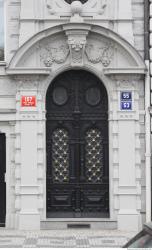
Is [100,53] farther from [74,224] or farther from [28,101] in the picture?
[74,224]

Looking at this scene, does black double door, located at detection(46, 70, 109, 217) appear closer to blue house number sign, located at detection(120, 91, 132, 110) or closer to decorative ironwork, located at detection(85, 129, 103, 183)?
decorative ironwork, located at detection(85, 129, 103, 183)

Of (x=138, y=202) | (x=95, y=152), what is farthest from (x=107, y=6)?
(x=138, y=202)

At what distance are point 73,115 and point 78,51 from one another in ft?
5.17

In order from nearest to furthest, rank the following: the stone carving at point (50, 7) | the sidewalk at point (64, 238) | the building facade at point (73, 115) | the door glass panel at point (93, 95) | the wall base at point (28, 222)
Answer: the sidewalk at point (64, 238)
the wall base at point (28, 222)
the building facade at point (73, 115)
the stone carving at point (50, 7)
the door glass panel at point (93, 95)

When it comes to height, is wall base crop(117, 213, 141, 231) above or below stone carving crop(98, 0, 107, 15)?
below

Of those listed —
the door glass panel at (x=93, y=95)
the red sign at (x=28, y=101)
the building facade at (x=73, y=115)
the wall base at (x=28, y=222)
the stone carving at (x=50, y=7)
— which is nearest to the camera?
the wall base at (x=28, y=222)

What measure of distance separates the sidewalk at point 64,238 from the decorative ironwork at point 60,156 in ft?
4.56

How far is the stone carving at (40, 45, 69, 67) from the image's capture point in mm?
15398

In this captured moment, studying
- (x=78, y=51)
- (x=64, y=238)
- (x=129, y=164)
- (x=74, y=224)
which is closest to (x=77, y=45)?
(x=78, y=51)

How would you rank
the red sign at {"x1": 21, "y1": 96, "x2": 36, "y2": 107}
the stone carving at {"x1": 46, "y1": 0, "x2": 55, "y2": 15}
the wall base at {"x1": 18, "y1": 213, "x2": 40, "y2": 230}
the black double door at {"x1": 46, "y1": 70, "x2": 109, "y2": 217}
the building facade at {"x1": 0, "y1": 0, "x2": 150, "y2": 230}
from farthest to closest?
the black double door at {"x1": 46, "y1": 70, "x2": 109, "y2": 217}
the stone carving at {"x1": 46, "y1": 0, "x2": 55, "y2": 15}
the red sign at {"x1": 21, "y1": 96, "x2": 36, "y2": 107}
the building facade at {"x1": 0, "y1": 0, "x2": 150, "y2": 230}
the wall base at {"x1": 18, "y1": 213, "x2": 40, "y2": 230}

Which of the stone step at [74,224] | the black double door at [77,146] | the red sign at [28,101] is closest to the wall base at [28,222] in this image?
the stone step at [74,224]

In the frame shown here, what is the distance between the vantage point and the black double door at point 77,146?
15602 mm

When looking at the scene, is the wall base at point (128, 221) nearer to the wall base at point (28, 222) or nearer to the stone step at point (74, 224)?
the stone step at point (74, 224)

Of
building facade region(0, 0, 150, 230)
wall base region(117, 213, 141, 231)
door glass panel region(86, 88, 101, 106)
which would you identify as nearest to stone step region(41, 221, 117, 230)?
building facade region(0, 0, 150, 230)
